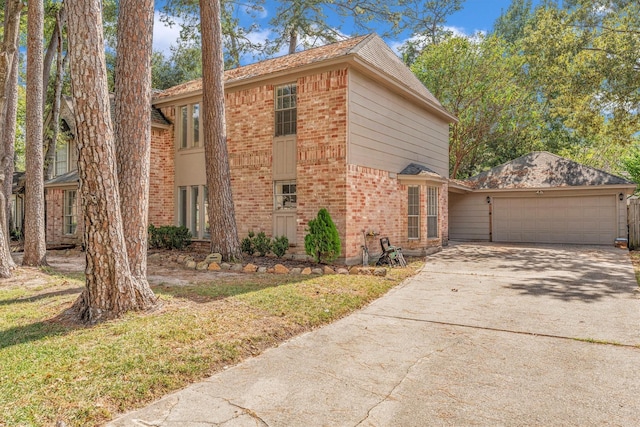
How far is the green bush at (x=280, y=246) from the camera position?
416 inches

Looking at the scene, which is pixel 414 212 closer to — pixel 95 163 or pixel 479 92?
pixel 95 163

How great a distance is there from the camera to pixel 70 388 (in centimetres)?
317

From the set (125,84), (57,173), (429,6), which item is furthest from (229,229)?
(429,6)

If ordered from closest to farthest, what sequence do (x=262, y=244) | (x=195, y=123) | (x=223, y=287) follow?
(x=223, y=287) < (x=262, y=244) < (x=195, y=123)

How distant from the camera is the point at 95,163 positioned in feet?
15.9

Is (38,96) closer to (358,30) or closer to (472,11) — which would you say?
(358,30)

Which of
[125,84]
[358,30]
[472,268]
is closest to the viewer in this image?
[125,84]

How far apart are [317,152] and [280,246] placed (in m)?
2.59

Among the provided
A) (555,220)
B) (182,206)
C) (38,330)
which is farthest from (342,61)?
(555,220)

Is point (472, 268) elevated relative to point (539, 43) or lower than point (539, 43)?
lower

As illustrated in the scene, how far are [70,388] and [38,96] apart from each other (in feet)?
31.9

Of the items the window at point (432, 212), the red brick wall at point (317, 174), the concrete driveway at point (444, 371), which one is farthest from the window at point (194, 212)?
the concrete driveway at point (444, 371)

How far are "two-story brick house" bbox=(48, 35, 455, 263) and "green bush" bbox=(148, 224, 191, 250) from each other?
46 centimetres

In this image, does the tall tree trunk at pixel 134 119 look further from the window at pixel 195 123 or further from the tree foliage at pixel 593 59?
the tree foliage at pixel 593 59
